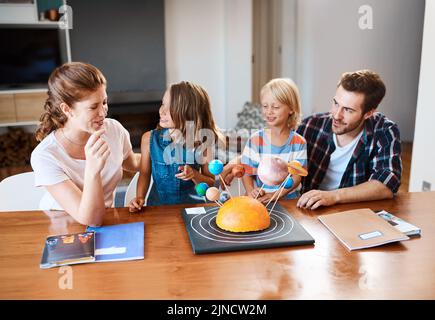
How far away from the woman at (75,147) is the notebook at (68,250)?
10cm

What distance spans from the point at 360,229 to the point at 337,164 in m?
0.61

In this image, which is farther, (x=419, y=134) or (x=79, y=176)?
(x=419, y=134)

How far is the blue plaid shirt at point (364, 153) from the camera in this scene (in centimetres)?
173

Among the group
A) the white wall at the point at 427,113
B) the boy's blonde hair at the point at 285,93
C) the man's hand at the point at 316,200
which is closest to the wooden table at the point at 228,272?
the man's hand at the point at 316,200

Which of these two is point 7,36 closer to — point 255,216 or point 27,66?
point 27,66

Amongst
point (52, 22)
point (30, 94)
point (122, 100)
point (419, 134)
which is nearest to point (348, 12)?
point (419, 134)

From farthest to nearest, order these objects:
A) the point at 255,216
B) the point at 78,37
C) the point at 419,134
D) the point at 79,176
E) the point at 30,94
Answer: the point at 78,37 → the point at 30,94 → the point at 419,134 → the point at 79,176 → the point at 255,216

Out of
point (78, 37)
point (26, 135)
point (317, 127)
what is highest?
point (78, 37)

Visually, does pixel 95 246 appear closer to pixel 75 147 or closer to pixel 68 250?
pixel 68 250

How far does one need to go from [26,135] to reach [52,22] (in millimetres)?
1224

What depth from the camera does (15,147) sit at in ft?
15.3

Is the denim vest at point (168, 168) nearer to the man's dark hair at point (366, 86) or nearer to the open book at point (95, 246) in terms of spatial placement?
→ the open book at point (95, 246)

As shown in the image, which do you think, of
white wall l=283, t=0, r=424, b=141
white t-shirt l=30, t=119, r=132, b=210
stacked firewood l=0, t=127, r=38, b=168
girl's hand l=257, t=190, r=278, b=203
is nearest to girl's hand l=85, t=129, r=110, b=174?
white t-shirt l=30, t=119, r=132, b=210

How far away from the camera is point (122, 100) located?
5.05 meters
